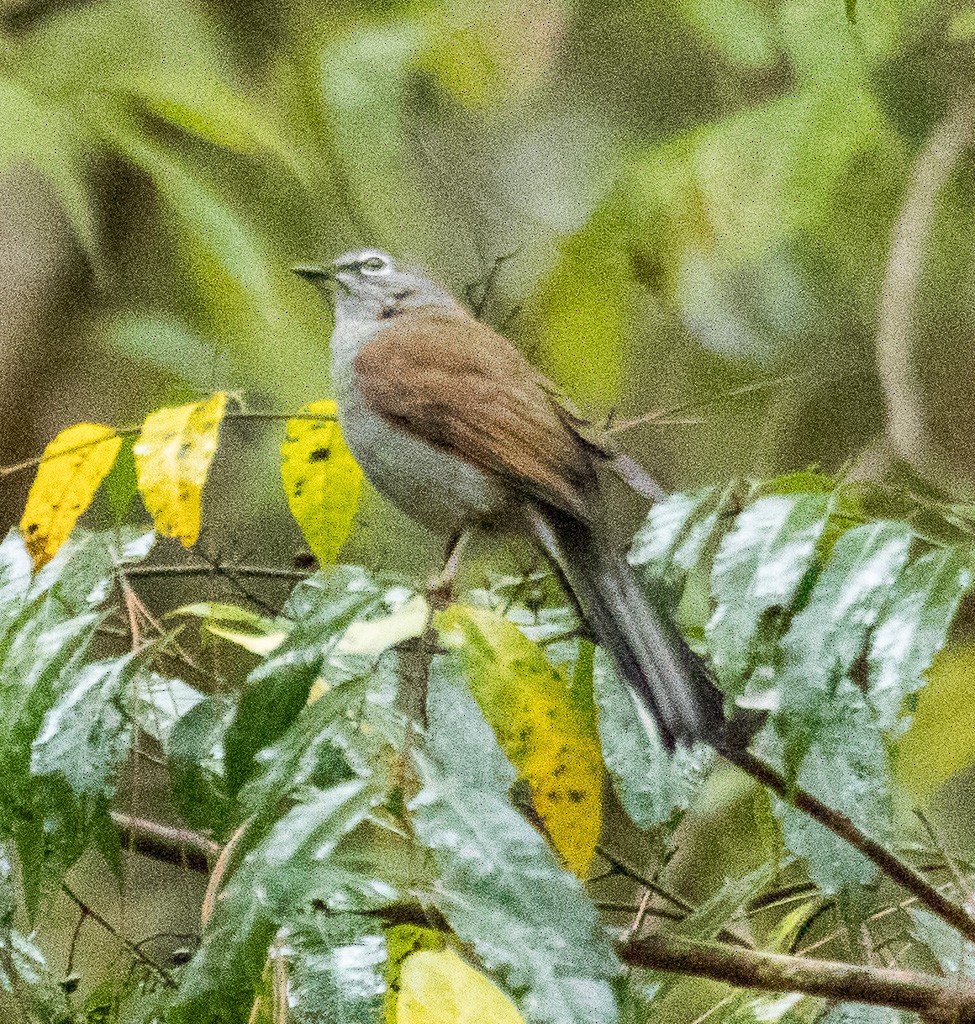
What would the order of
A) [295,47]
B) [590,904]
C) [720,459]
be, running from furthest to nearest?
[295,47] → [720,459] → [590,904]

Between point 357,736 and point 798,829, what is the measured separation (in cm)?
19

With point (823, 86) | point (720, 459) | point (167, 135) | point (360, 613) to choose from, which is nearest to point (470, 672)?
point (360, 613)

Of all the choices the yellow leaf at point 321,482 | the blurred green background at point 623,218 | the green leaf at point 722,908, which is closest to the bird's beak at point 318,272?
the yellow leaf at point 321,482

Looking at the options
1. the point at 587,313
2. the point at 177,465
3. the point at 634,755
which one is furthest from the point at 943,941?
the point at 587,313

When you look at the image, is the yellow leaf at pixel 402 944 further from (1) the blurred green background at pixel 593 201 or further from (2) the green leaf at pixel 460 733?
(1) the blurred green background at pixel 593 201

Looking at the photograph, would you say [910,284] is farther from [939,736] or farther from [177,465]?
[177,465]

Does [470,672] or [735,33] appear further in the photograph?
[735,33]

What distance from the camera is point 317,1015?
433 mm

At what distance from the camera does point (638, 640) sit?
0.60 metres

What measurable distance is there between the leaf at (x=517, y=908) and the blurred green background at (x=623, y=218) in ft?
2.11

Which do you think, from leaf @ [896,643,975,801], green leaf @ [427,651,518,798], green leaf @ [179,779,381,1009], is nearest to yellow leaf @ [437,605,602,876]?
green leaf @ [427,651,518,798]

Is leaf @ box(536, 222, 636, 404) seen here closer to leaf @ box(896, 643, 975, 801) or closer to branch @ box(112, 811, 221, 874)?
leaf @ box(896, 643, 975, 801)

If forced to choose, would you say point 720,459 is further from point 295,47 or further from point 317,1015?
point 317,1015

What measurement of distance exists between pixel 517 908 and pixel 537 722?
12 cm
